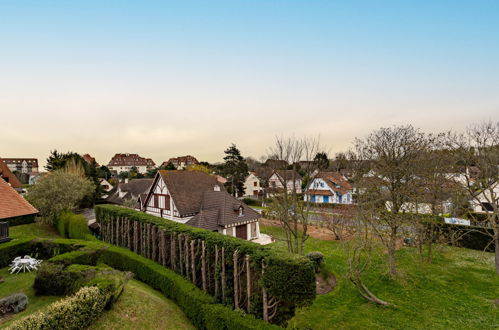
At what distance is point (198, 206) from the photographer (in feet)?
86.4

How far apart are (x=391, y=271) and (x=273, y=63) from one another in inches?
636

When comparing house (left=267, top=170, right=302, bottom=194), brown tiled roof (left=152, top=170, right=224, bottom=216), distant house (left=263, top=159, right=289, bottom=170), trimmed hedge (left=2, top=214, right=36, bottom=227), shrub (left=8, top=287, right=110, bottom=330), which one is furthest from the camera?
brown tiled roof (left=152, top=170, right=224, bottom=216)

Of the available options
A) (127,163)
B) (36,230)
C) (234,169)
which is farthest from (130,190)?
(127,163)

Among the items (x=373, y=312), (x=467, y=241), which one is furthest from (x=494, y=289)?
(x=467, y=241)

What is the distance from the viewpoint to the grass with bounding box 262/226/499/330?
1135 centimetres

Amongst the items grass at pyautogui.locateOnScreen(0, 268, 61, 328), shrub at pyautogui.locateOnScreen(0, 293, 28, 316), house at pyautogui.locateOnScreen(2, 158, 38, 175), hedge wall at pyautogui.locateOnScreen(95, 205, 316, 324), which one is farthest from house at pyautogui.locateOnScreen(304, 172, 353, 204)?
house at pyautogui.locateOnScreen(2, 158, 38, 175)

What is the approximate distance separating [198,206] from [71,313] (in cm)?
1884

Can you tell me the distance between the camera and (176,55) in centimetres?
1781

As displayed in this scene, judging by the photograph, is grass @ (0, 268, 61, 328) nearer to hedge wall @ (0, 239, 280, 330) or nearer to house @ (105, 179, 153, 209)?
hedge wall @ (0, 239, 280, 330)

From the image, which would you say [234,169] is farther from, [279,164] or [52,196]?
[279,164]

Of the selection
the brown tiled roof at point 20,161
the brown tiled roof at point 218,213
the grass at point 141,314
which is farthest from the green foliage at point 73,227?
the brown tiled roof at point 20,161

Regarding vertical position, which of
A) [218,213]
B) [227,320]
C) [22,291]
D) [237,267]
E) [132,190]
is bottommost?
[227,320]

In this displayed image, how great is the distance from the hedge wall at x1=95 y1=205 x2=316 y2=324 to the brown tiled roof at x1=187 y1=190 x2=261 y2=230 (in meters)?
7.11

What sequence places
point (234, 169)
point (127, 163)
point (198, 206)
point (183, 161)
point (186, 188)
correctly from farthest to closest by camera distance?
point (127, 163) → point (183, 161) → point (234, 169) → point (186, 188) → point (198, 206)
